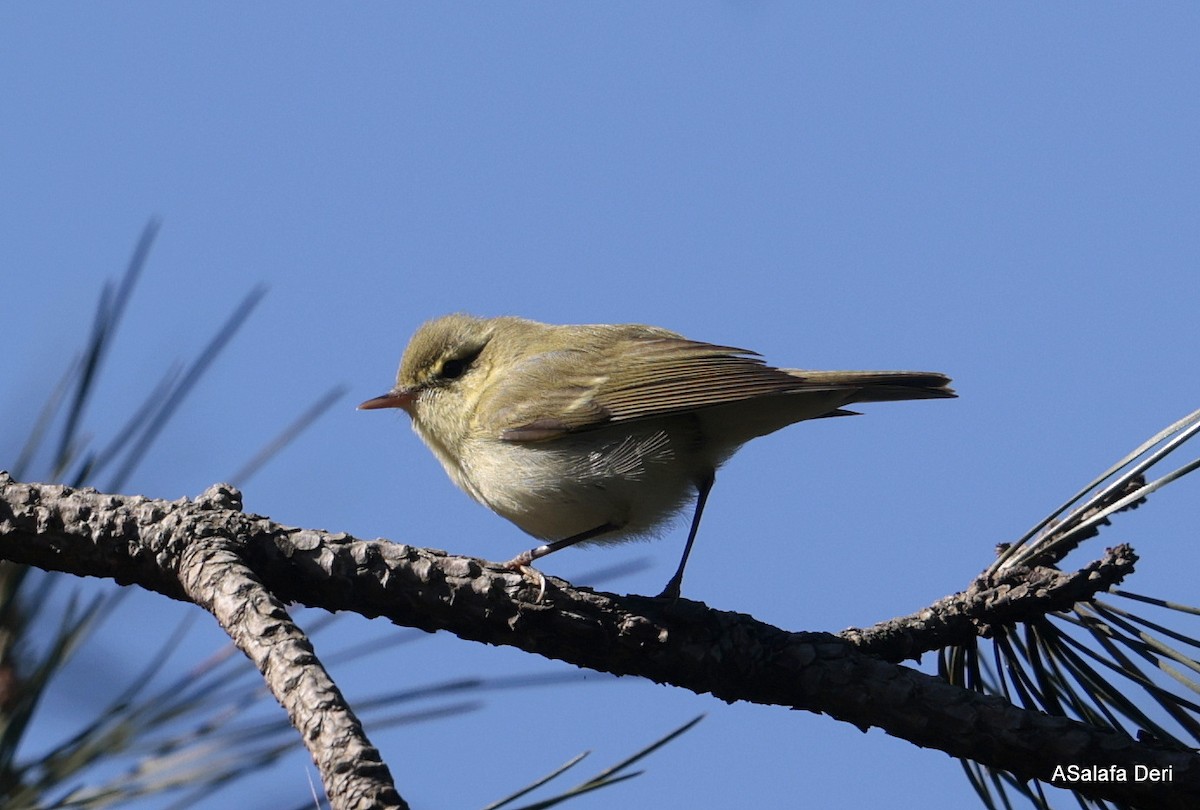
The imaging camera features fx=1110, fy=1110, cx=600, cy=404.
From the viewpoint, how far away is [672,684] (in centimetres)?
216

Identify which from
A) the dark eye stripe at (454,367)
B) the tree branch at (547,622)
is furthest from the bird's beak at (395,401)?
the tree branch at (547,622)

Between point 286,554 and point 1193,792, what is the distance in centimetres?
156

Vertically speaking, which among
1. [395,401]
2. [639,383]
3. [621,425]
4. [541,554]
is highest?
[395,401]

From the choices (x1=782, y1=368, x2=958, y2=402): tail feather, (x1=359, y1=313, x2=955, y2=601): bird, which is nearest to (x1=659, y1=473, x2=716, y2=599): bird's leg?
(x1=359, y1=313, x2=955, y2=601): bird

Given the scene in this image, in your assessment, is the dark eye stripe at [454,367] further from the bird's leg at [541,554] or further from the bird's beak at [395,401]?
the bird's leg at [541,554]

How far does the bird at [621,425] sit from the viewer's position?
3.34m

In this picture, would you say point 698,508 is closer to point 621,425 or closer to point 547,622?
point 621,425

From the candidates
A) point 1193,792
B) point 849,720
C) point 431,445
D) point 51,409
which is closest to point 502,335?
point 431,445

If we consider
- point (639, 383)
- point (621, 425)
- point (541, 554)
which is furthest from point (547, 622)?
point (639, 383)

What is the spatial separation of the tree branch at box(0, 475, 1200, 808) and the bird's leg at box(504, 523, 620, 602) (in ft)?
0.09

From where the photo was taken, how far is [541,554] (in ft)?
9.32

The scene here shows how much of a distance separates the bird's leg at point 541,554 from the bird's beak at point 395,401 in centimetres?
106

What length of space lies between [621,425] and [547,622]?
1520 millimetres

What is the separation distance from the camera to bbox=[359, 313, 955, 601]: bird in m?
3.34
